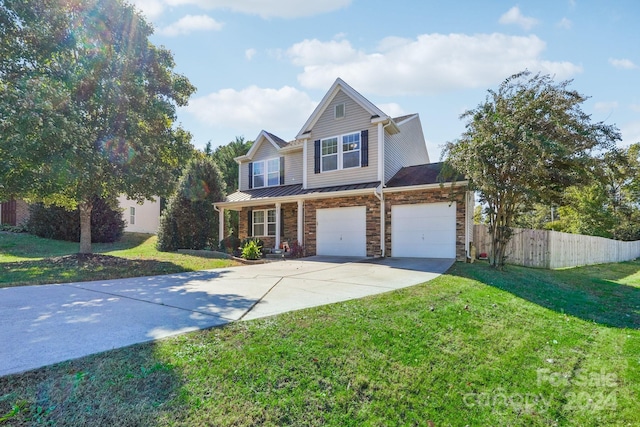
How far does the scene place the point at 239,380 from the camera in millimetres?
3008

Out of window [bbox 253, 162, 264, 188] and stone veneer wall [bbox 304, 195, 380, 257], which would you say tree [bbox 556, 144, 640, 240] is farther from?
window [bbox 253, 162, 264, 188]

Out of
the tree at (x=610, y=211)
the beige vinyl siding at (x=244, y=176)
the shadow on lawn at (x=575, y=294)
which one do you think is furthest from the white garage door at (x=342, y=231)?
the tree at (x=610, y=211)

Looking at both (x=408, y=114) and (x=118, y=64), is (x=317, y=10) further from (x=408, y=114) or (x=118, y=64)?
(x=408, y=114)

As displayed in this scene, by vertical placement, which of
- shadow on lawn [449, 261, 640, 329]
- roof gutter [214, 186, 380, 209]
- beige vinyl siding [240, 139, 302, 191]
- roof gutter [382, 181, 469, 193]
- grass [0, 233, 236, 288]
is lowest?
shadow on lawn [449, 261, 640, 329]

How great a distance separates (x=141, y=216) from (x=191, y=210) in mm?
11605

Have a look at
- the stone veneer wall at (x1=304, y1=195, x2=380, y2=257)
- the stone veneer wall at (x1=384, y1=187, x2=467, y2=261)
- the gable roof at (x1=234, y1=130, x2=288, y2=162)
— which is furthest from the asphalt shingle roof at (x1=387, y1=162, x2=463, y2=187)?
the gable roof at (x1=234, y1=130, x2=288, y2=162)

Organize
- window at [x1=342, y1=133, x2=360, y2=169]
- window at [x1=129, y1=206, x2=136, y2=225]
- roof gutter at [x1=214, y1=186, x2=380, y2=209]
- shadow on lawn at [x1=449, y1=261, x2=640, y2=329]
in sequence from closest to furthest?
shadow on lawn at [x1=449, y1=261, x2=640, y2=329]
roof gutter at [x1=214, y1=186, x2=380, y2=209]
window at [x1=342, y1=133, x2=360, y2=169]
window at [x1=129, y1=206, x2=136, y2=225]

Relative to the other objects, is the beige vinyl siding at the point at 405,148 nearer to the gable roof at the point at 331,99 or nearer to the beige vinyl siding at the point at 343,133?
the beige vinyl siding at the point at 343,133

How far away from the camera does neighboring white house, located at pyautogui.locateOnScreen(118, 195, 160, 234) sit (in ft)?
83.3

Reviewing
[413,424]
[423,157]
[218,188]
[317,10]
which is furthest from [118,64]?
[423,157]

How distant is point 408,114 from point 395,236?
276 inches

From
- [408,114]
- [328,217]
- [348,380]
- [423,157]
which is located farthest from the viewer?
[423,157]

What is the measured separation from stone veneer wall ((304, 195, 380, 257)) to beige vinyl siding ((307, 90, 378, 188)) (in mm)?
787

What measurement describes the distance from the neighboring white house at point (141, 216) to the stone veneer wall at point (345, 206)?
15681 mm
